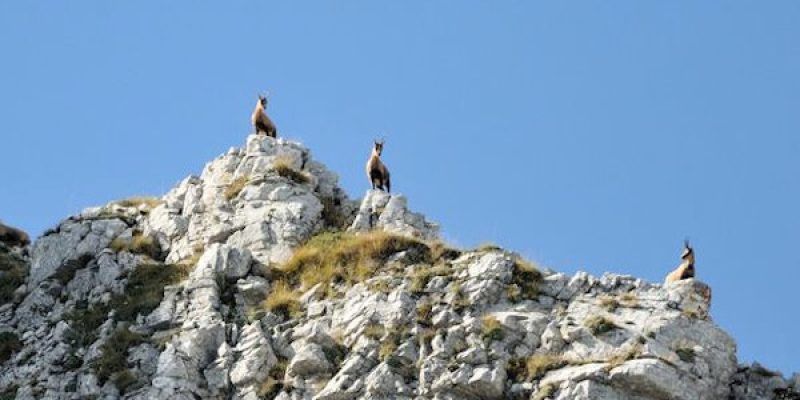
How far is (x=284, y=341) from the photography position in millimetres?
36719

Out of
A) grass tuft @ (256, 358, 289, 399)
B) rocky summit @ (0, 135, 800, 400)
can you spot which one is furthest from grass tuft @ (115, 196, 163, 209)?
grass tuft @ (256, 358, 289, 399)

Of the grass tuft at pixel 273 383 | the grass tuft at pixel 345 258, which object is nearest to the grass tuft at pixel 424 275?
the grass tuft at pixel 345 258

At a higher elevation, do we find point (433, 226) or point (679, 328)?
point (433, 226)

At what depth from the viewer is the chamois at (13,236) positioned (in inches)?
1886

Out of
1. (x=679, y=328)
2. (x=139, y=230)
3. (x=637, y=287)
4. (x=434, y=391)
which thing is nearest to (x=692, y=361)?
(x=679, y=328)

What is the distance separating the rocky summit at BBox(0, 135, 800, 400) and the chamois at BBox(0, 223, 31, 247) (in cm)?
374

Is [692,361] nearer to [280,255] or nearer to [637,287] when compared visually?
[637,287]

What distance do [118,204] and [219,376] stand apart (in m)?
12.8

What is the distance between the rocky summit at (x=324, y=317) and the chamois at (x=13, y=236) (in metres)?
3.74

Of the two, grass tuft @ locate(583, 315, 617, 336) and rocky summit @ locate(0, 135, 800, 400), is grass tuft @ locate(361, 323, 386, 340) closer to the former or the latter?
rocky summit @ locate(0, 135, 800, 400)

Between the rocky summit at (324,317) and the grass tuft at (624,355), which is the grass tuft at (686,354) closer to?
the rocky summit at (324,317)

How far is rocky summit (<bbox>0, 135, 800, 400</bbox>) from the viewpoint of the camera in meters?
34.4

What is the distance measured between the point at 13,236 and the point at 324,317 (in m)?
15.2

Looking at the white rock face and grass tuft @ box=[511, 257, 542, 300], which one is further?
the white rock face
